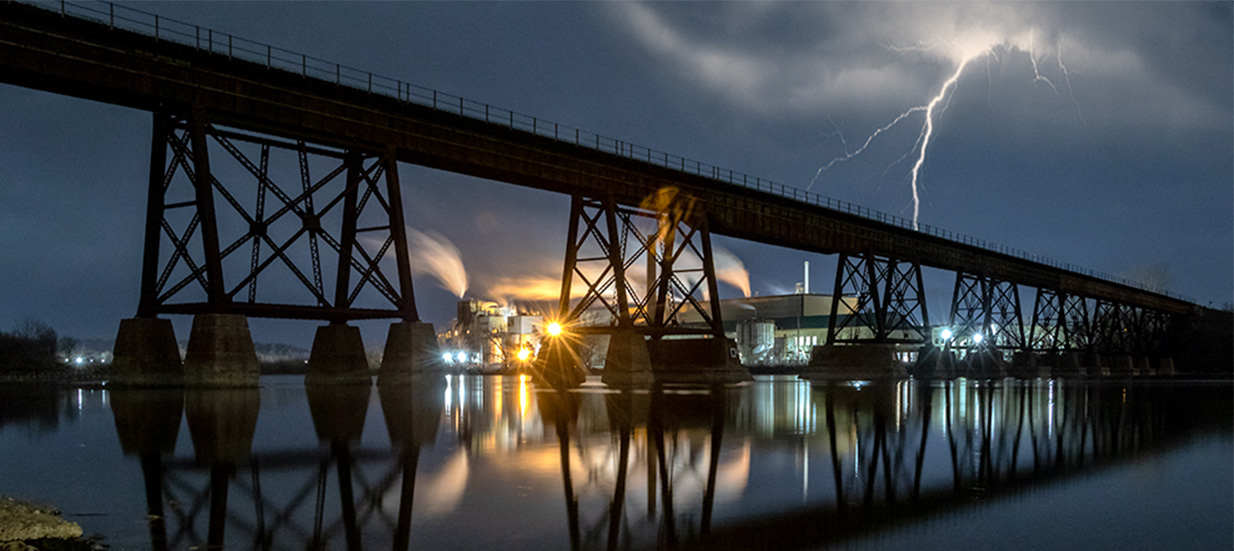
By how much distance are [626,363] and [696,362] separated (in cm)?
757

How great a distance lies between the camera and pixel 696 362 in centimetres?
4672

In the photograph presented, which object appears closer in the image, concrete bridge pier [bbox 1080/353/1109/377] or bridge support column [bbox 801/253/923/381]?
bridge support column [bbox 801/253/923/381]

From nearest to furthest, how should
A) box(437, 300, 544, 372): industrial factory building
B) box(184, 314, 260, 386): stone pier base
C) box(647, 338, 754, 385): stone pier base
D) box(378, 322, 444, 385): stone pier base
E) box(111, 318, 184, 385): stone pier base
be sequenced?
box(184, 314, 260, 386): stone pier base → box(111, 318, 184, 385): stone pier base → box(378, 322, 444, 385): stone pier base → box(647, 338, 754, 385): stone pier base → box(437, 300, 544, 372): industrial factory building

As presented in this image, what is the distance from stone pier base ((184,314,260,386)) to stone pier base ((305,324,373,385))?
6553mm

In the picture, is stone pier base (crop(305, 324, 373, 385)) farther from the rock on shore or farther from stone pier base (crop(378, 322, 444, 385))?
the rock on shore

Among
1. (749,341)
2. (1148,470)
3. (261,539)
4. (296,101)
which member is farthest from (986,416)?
(749,341)

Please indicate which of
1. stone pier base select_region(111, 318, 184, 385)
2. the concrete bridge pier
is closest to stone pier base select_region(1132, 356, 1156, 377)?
the concrete bridge pier

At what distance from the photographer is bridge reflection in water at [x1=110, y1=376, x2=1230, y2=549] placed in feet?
28.2

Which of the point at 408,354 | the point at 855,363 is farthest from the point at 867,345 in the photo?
the point at 408,354

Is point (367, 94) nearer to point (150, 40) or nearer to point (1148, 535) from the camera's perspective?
point (150, 40)

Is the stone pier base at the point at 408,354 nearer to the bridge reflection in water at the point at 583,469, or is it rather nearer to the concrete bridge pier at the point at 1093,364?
the bridge reflection in water at the point at 583,469

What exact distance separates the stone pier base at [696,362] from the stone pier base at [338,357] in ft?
49.5

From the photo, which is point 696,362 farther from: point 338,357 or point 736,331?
point 736,331

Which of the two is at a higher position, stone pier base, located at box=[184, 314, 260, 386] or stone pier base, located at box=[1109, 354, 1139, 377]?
stone pier base, located at box=[184, 314, 260, 386]
